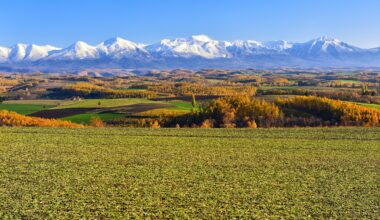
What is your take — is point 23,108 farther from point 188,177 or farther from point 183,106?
point 188,177

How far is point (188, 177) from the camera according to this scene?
63.0 ft

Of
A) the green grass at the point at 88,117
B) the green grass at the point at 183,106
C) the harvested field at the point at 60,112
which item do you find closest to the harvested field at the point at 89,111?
the harvested field at the point at 60,112

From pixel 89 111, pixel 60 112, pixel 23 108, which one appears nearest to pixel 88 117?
pixel 89 111

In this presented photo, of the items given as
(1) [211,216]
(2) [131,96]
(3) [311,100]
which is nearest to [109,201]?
(1) [211,216]

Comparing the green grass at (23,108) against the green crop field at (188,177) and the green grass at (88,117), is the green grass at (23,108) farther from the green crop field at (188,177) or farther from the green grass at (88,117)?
the green crop field at (188,177)

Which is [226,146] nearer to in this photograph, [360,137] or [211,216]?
[360,137]

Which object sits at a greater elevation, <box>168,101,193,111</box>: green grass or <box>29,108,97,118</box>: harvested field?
<box>168,101,193,111</box>: green grass

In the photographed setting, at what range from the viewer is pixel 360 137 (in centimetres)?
3253

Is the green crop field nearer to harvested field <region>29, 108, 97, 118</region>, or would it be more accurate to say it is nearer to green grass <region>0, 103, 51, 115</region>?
harvested field <region>29, 108, 97, 118</region>

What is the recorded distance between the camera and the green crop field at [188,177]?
14.7m

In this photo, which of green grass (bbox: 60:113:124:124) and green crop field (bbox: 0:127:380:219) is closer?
green crop field (bbox: 0:127:380:219)

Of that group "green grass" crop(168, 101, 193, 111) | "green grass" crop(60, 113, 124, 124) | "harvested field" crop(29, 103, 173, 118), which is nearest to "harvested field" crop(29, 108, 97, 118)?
"harvested field" crop(29, 103, 173, 118)

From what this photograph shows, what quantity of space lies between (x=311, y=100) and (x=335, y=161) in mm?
58028

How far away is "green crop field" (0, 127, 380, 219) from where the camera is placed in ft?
48.3
